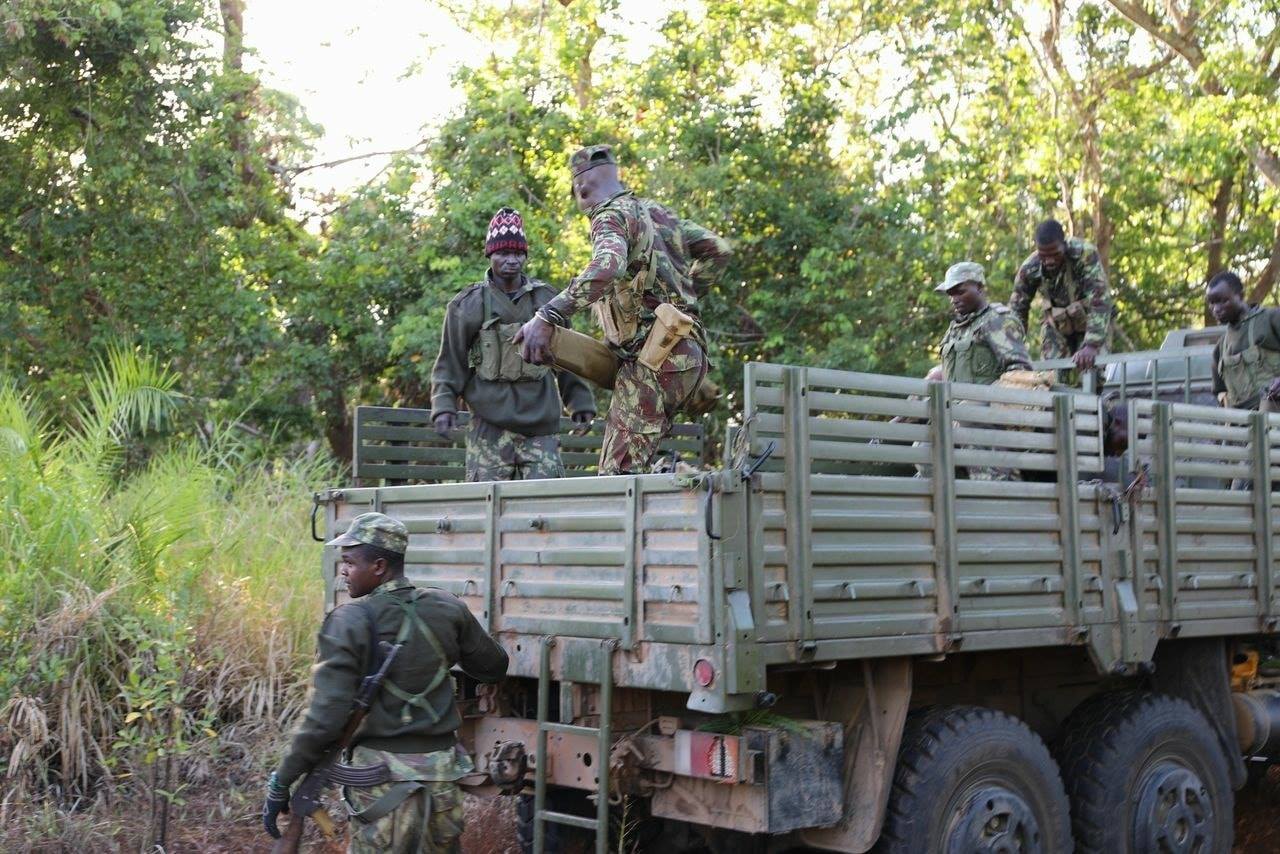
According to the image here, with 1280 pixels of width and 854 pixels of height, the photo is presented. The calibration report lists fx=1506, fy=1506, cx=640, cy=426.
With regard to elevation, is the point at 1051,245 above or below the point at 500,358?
above

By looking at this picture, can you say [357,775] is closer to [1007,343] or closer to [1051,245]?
[1007,343]

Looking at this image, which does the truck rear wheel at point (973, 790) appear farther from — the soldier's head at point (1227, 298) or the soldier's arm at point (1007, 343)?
the soldier's head at point (1227, 298)

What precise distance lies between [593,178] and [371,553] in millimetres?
1863

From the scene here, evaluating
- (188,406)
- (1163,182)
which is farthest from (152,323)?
(1163,182)

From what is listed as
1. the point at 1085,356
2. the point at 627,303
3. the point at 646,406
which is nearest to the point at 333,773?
the point at 646,406

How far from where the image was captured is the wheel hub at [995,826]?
4.83 m

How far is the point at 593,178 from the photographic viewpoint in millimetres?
5695

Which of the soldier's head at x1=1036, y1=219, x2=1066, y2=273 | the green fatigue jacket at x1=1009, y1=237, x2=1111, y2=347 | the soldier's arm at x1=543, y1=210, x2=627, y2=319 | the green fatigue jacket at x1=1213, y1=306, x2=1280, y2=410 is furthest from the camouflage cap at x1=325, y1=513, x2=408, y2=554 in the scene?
the green fatigue jacket at x1=1213, y1=306, x2=1280, y2=410

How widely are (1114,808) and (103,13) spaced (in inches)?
388

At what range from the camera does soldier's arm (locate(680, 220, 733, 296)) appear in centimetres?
602

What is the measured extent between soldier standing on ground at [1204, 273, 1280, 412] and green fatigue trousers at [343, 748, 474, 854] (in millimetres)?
5124

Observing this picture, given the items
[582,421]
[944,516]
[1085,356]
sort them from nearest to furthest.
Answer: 1. [944,516]
2. [582,421]
3. [1085,356]

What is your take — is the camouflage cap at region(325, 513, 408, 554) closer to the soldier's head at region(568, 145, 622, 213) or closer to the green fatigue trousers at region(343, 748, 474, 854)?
the green fatigue trousers at region(343, 748, 474, 854)

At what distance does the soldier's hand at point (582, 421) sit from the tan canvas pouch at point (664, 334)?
43.6 inches
